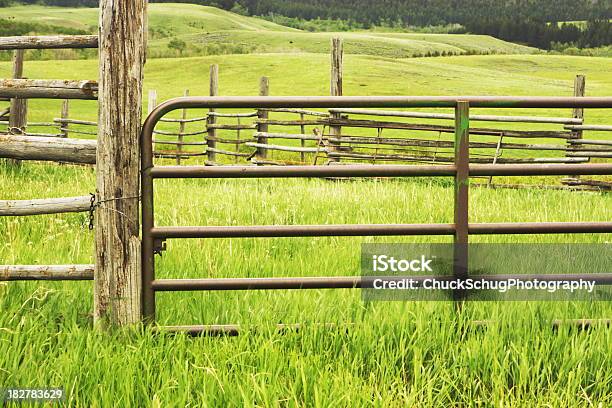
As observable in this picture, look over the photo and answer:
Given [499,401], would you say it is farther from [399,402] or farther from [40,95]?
[40,95]

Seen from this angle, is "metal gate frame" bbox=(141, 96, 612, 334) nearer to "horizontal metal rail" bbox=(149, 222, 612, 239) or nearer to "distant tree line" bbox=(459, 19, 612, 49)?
"horizontal metal rail" bbox=(149, 222, 612, 239)

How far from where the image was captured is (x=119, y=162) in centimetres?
333

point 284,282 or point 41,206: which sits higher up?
point 41,206

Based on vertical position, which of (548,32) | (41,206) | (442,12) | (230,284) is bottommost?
(230,284)

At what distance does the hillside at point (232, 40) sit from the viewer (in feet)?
243

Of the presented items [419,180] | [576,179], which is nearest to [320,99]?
[419,180]

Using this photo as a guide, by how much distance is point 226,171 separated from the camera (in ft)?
11.2

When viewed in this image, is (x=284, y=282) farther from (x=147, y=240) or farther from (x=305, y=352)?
(x=147, y=240)

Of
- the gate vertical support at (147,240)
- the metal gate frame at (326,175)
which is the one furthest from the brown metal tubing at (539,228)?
the gate vertical support at (147,240)

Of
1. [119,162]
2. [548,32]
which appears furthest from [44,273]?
[548,32]

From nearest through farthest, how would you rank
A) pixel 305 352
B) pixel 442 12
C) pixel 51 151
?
pixel 305 352, pixel 51 151, pixel 442 12

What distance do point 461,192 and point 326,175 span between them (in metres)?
0.68

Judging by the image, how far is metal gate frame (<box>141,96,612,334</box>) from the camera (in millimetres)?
3381

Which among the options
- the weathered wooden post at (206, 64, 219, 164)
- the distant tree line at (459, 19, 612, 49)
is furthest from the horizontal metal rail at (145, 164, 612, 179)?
the distant tree line at (459, 19, 612, 49)
